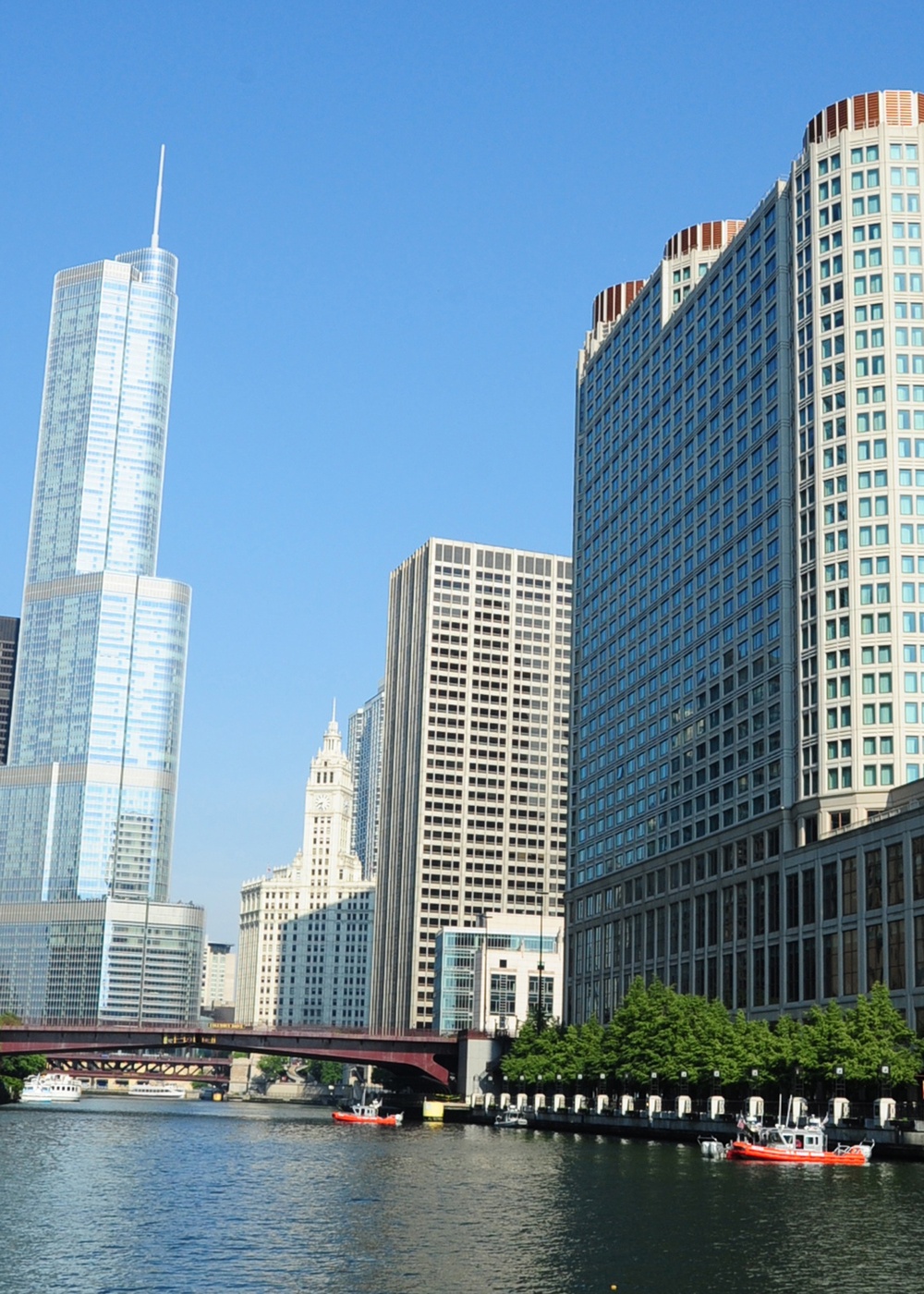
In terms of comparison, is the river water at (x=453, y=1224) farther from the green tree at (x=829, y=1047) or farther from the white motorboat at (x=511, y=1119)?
the white motorboat at (x=511, y=1119)

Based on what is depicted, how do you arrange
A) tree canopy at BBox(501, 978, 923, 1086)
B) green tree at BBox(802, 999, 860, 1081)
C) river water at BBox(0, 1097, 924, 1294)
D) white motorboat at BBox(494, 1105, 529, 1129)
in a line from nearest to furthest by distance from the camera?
river water at BBox(0, 1097, 924, 1294) → green tree at BBox(802, 999, 860, 1081) → tree canopy at BBox(501, 978, 923, 1086) → white motorboat at BBox(494, 1105, 529, 1129)

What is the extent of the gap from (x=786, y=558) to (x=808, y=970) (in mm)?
41385

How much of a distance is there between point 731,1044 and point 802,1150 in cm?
3302

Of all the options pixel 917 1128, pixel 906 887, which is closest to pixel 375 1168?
pixel 917 1128

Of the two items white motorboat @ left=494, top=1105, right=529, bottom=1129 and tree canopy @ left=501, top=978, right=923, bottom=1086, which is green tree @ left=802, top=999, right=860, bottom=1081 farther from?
white motorboat @ left=494, top=1105, right=529, bottom=1129

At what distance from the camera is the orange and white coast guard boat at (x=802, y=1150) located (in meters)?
109

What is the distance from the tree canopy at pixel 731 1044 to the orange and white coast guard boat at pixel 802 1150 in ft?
27.7

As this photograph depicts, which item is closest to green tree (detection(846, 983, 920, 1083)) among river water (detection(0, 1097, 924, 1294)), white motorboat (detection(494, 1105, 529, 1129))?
river water (detection(0, 1097, 924, 1294))

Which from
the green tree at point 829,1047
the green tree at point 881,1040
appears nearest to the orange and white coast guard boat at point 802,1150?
the green tree at point 881,1040

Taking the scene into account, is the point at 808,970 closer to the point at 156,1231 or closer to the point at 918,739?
the point at 918,739

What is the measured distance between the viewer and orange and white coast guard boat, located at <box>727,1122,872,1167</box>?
357 ft

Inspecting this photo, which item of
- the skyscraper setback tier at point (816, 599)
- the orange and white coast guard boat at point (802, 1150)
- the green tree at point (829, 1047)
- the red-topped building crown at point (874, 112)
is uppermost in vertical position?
the red-topped building crown at point (874, 112)

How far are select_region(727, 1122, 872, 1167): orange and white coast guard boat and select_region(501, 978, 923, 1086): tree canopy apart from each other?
333 inches

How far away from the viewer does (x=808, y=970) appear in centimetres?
15112
